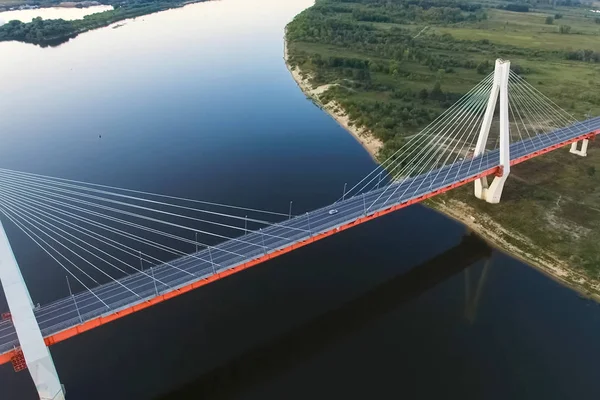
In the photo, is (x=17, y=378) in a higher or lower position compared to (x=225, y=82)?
lower

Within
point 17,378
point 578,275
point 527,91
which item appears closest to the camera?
point 17,378

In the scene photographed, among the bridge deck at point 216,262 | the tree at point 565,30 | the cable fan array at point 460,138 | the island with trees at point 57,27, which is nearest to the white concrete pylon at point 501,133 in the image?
the bridge deck at point 216,262

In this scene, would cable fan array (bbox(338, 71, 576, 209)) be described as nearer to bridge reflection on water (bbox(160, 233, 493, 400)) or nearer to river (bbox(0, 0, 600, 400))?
river (bbox(0, 0, 600, 400))

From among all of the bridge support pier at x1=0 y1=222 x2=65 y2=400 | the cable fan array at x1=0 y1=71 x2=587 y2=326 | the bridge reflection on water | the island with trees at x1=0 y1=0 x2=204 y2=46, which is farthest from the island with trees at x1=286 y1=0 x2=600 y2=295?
the island with trees at x1=0 y1=0 x2=204 y2=46

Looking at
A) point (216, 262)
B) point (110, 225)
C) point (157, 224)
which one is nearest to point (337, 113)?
point (157, 224)

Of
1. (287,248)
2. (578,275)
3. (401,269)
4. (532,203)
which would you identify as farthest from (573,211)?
(287,248)

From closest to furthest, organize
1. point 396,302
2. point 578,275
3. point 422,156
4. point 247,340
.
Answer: point 247,340 → point 396,302 → point 578,275 → point 422,156

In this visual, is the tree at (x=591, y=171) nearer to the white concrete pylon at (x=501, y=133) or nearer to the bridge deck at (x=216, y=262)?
the white concrete pylon at (x=501, y=133)

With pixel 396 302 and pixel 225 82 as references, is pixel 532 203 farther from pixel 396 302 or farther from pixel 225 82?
pixel 225 82

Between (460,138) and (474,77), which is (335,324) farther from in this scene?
(474,77)
